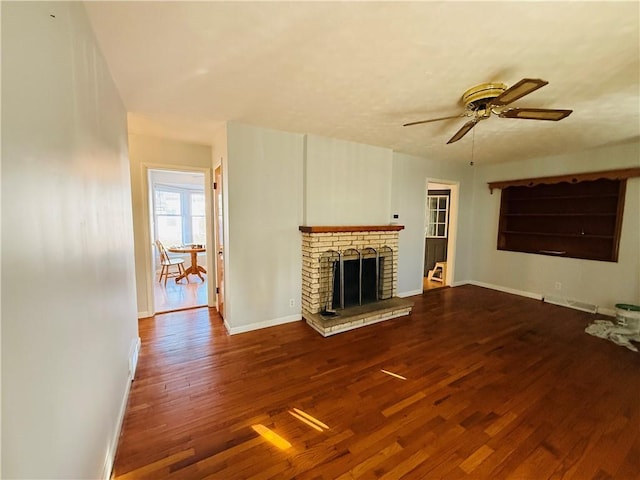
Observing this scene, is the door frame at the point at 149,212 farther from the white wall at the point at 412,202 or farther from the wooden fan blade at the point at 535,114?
the wooden fan blade at the point at 535,114

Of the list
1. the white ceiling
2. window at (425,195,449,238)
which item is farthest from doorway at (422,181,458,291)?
the white ceiling

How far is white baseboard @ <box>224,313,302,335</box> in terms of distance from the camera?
3.24 meters

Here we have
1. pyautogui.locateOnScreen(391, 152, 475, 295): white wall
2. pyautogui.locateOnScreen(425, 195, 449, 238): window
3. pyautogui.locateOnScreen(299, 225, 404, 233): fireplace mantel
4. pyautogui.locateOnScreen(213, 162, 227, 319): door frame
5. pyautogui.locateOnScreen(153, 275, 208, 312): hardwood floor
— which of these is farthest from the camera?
pyautogui.locateOnScreen(425, 195, 449, 238): window

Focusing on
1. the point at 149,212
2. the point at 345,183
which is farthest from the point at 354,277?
the point at 149,212

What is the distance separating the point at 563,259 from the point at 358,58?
15.8 feet

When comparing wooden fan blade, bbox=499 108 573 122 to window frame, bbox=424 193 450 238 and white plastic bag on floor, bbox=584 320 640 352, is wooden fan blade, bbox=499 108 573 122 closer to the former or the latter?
white plastic bag on floor, bbox=584 320 640 352

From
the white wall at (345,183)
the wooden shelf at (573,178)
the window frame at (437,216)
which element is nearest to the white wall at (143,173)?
the white wall at (345,183)

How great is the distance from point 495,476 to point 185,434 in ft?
6.15

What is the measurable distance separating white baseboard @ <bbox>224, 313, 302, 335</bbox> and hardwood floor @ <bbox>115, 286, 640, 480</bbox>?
0.10 meters

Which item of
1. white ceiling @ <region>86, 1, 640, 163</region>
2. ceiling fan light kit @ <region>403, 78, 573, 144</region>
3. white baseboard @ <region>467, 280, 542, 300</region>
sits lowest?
white baseboard @ <region>467, 280, 542, 300</region>

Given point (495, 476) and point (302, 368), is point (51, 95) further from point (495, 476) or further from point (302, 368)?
point (495, 476)

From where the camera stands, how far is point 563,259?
4.42m

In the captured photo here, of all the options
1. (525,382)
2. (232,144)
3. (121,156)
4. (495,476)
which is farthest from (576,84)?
(121,156)

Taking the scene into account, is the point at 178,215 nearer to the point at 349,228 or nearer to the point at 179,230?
the point at 179,230
